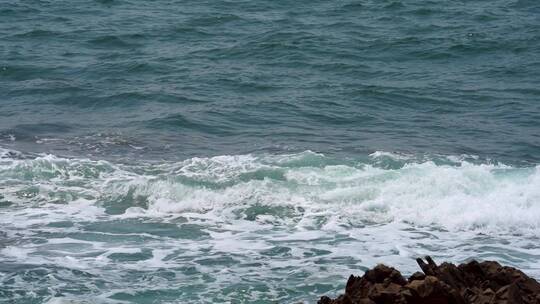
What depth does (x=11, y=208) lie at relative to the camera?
13656 millimetres

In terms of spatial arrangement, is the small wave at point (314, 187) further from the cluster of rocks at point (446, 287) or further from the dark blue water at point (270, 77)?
the cluster of rocks at point (446, 287)

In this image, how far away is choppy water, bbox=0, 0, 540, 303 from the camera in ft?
38.3

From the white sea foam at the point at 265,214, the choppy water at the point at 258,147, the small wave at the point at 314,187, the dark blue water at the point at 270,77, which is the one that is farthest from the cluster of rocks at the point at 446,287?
the dark blue water at the point at 270,77

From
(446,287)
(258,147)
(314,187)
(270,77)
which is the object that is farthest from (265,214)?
(270,77)

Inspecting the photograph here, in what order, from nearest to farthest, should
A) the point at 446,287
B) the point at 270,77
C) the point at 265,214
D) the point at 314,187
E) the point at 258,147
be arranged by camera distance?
the point at 446,287
the point at 265,214
the point at 314,187
the point at 258,147
the point at 270,77

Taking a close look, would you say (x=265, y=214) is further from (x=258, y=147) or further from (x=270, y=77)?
(x=270, y=77)

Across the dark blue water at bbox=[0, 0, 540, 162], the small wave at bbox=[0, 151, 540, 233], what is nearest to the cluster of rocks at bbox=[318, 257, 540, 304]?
the small wave at bbox=[0, 151, 540, 233]

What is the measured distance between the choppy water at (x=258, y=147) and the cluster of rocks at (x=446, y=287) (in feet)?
7.20

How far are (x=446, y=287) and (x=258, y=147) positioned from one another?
30.4 ft

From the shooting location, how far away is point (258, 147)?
1689cm

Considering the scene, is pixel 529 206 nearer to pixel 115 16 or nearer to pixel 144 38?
pixel 144 38

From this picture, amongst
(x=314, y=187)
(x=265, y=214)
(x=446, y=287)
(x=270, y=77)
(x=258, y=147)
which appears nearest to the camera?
(x=446, y=287)

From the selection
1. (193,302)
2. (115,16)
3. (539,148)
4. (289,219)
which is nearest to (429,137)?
(539,148)

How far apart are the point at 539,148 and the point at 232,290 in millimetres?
8451
